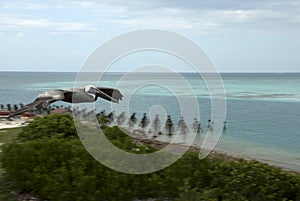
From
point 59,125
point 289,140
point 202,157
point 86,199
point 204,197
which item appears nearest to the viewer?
point 204,197

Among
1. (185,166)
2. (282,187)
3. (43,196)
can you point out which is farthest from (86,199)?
(282,187)

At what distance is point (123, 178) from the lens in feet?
26.6

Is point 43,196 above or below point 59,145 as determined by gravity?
below

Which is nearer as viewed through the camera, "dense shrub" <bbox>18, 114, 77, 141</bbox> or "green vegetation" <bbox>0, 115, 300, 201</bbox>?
"green vegetation" <bbox>0, 115, 300, 201</bbox>

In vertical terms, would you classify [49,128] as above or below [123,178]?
above

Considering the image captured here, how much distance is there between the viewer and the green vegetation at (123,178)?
790cm

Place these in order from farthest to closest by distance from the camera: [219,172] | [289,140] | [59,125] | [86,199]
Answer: [289,140] → [59,125] → [219,172] → [86,199]

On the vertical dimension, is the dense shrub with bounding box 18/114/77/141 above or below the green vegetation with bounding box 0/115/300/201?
above

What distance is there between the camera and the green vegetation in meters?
7.90

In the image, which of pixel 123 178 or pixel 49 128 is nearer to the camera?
pixel 123 178

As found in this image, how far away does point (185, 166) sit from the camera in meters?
8.55

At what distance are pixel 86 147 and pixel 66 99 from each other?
1.23 metres

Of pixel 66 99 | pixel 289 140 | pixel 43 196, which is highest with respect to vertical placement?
pixel 66 99

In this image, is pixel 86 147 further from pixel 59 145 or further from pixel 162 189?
pixel 162 189
